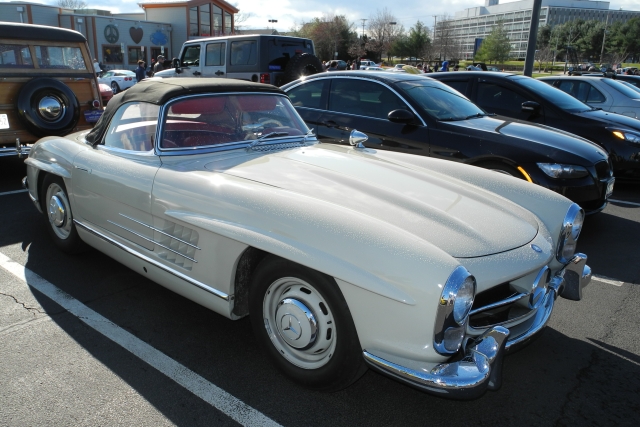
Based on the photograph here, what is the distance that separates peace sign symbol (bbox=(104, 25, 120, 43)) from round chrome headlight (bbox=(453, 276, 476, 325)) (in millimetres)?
41429

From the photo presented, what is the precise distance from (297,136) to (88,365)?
211 centimetres

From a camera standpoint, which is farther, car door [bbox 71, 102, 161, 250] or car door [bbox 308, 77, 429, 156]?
car door [bbox 308, 77, 429, 156]

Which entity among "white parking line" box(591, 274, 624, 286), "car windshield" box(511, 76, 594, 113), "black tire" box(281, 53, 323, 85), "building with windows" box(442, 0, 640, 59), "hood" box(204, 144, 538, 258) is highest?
"building with windows" box(442, 0, 640, 59)

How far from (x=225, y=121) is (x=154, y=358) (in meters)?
1.68

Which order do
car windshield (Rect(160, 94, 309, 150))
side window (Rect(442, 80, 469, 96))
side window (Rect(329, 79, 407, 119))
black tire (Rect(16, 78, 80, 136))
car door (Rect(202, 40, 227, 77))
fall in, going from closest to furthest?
car windshield (Rect(160, 94, 309, 150)) < side window (Rect(329, 79, 407, 119)) < black tire (Rect(16, 78, 80, 136)) < side window (Rect(442, 80, 469, 96)) < car door (Rect(202, 40, 227, 77))

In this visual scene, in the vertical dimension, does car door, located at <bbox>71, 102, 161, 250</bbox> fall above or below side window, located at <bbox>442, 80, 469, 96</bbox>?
below

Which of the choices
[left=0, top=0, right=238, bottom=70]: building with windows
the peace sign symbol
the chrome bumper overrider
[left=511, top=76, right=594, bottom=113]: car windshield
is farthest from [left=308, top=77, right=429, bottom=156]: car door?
the peace sign symbol

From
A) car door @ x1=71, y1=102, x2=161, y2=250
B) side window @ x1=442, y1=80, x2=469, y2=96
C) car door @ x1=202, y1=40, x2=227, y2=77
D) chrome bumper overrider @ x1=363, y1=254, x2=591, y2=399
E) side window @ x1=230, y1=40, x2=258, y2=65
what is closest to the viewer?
chrome bumper overrider @ x1=363, y1=254, x2=591, y2=399

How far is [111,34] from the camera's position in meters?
37.7

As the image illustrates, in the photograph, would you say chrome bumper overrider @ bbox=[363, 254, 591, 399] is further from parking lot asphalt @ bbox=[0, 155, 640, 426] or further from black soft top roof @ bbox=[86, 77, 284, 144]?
black soft top roof @ bbox=[86, 77, 284, 144]

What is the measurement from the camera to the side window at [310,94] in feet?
20.1

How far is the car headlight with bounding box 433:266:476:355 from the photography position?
1.96 metres

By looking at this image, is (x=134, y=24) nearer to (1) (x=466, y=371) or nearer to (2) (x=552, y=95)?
(2) (x=552, y=95)

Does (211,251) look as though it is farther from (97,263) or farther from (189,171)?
(97,263)
